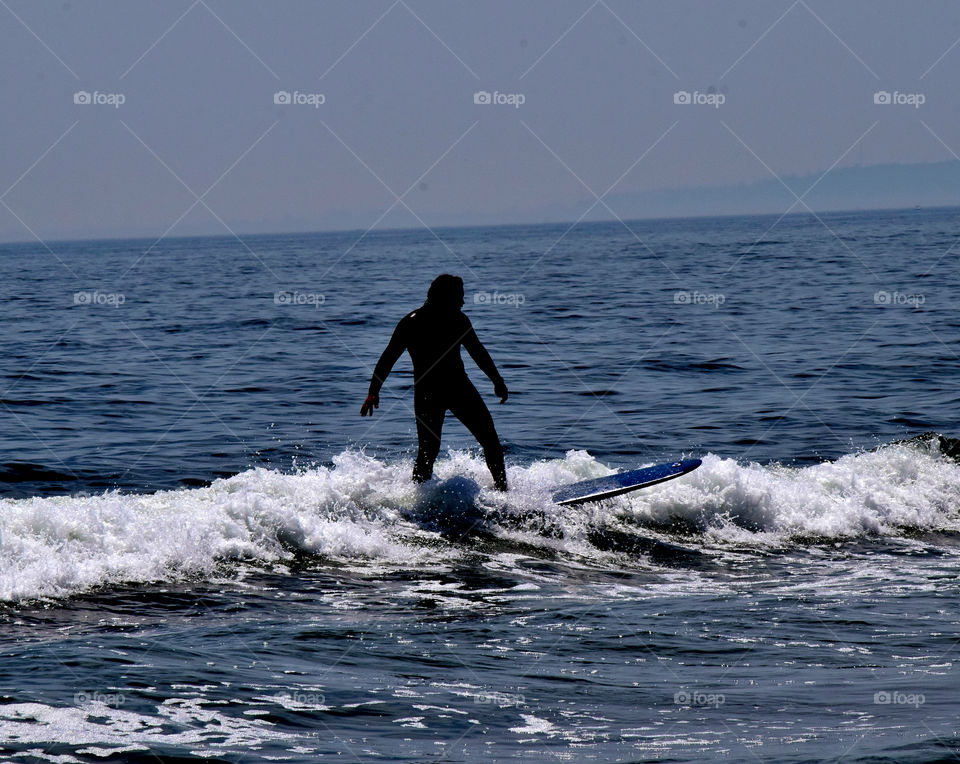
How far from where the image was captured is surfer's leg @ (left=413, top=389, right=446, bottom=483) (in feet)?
32.5

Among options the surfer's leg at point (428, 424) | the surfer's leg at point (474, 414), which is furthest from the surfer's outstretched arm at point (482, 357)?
the surfer's leg at point (428, 424)

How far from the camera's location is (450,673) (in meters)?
6.10

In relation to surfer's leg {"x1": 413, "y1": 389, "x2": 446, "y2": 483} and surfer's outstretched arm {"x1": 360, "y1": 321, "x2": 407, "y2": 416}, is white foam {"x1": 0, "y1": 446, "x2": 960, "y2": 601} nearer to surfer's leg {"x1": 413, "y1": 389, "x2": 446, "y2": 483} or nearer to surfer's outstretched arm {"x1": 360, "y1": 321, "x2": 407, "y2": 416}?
surfer's leg {"x1": 413, "y1": 389, "x2": 446, "y2": 483}

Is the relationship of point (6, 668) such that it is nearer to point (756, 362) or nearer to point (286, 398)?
point (286, 398)

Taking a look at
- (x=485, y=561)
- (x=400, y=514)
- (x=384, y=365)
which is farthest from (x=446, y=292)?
(x=485, y=561)

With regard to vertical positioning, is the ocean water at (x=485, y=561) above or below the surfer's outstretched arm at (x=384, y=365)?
below

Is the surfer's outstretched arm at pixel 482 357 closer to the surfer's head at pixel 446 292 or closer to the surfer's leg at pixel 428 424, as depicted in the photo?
the surfer's head at pixel 446 292

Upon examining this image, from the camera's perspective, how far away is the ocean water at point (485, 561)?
17.4ft

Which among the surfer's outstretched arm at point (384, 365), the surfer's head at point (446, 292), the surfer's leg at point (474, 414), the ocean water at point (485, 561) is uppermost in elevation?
the surfer's head at point (446, 292)

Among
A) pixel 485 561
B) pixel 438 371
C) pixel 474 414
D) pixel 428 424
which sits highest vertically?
pixel 438 371

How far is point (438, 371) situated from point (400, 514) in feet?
4.63

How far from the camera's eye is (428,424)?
32.6 ft

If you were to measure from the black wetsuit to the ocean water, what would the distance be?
0.58 meters

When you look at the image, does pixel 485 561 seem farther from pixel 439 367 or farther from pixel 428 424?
pixel 439 367
